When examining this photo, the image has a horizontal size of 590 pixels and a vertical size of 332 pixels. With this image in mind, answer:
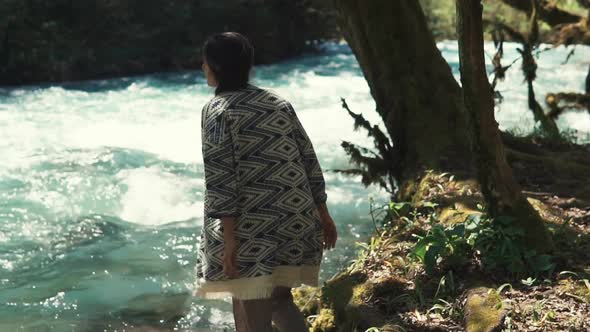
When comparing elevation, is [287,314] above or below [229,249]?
below

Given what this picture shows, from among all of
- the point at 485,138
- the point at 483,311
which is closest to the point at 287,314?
the point at 483,311

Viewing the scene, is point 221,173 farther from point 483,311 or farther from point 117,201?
point 117,201

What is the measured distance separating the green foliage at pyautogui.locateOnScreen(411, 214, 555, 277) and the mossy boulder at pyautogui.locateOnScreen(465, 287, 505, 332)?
11.7 inches

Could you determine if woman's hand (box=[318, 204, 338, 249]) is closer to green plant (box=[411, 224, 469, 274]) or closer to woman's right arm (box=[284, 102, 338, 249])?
woman's right arm (box=[284, 102, 338, 249])

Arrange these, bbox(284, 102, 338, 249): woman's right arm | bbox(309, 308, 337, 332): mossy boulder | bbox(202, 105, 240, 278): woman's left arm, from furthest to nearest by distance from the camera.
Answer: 1. bbox(309, 308, 337, 332): mossy boulder
2. bbox(284, 102, 338, 249): woman's right arm
3. bbox(202, 105, 240, 278): woman's left arm

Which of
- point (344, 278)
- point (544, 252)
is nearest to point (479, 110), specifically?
point (544, 252)

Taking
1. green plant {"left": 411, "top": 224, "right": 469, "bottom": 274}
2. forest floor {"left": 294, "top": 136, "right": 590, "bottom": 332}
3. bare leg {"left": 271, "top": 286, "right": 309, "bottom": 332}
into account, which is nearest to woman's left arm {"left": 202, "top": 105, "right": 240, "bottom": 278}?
bare leg {"left": 271, "top": 286, "right": 309, "bottom": 332}

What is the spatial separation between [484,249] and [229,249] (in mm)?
1512

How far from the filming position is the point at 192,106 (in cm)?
1595

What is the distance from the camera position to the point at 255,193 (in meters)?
3.17

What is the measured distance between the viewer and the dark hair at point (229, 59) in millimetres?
3158

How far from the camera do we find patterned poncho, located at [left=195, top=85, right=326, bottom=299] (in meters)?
3.09

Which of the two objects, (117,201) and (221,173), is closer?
(221,173)

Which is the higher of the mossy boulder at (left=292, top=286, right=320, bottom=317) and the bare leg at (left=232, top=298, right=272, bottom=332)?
the bare leg at (left=232, top=298, right=272, bottom=332)
